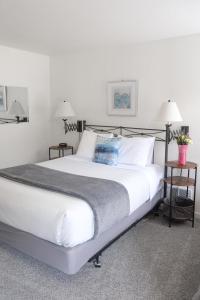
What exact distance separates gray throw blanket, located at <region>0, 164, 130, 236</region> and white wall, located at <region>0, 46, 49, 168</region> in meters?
1.38

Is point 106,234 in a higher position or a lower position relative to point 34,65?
lower

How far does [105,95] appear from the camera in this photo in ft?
13.8

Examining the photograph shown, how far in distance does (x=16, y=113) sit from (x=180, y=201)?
2937 mm

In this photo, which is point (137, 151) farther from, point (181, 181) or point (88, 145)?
point (88, 145)

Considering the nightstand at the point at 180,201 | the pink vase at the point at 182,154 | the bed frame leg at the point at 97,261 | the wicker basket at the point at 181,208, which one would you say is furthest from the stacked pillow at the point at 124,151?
the bed frame leg at the point at 97,261

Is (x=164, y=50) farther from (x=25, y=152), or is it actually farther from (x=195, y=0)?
(x=25, y=152)

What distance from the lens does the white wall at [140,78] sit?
3.39 metres

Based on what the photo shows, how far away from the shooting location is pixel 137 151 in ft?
11.5

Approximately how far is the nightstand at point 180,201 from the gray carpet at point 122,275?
1.45 ft

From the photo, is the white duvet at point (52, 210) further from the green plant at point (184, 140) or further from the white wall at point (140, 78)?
the white wall at point (140, 78)

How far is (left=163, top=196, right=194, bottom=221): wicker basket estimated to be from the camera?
3338 millimetres

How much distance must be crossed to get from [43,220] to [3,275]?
671 millimetres

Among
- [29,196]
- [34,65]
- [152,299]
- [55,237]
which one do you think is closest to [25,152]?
[34,65]

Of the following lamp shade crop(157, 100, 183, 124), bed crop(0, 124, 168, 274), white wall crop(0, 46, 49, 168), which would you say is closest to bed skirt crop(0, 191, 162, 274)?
bed crop(0, 124, 168, 274)
